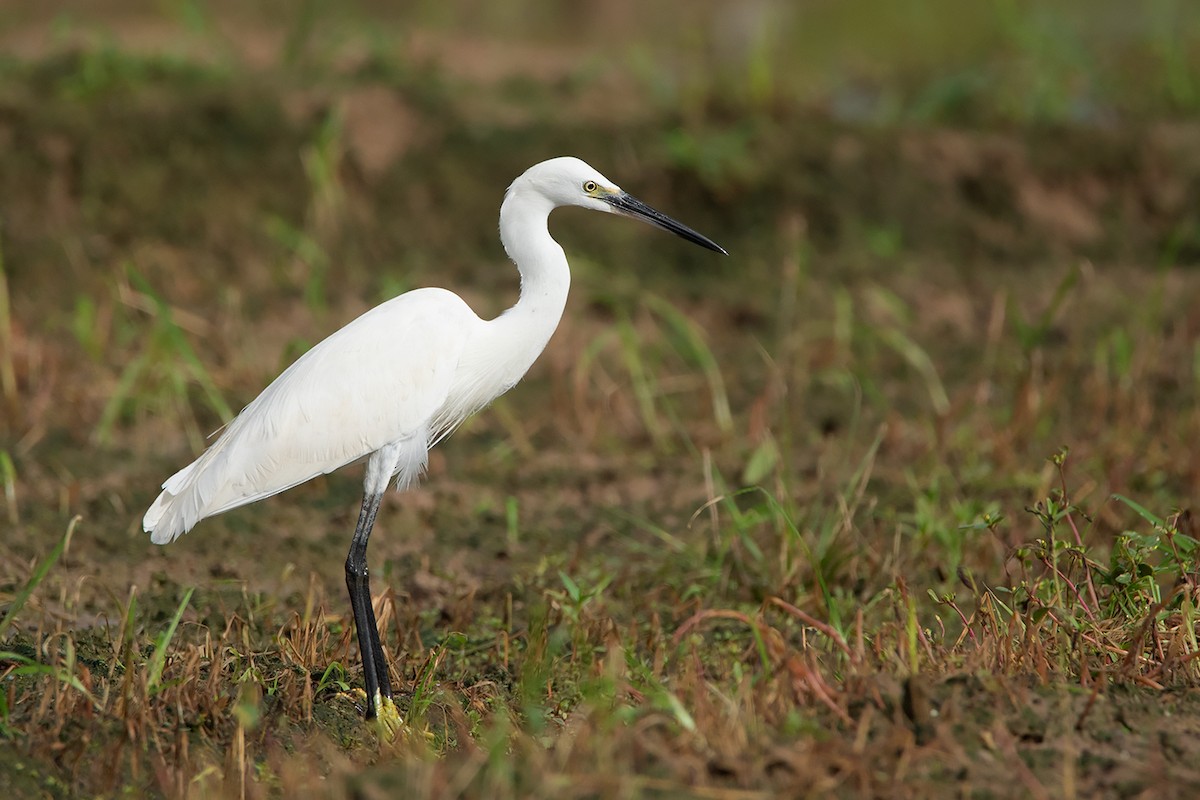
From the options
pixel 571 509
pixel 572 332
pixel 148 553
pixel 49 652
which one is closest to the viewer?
pixel 49 652

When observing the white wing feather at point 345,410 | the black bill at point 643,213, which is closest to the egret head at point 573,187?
the black bill at point 643,213

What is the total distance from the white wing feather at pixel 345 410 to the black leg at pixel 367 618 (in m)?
0.19

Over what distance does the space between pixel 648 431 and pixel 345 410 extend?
248 cm

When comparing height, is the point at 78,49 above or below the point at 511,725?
above

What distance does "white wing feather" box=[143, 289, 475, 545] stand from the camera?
407 cm

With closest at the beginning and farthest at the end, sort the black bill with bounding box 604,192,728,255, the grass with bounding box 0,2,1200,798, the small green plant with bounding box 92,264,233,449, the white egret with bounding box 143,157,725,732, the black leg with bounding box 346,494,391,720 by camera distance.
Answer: the grass with bounding box 0,2,1200,798 < the black leg with bounding box 346,494,391,720 < the white egret with bounding box 143,157,725,732 < the black bill with bounding box 604,192,728,255 < the small green plant with bounding box 92,264,233,449

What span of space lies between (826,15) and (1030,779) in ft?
40.2

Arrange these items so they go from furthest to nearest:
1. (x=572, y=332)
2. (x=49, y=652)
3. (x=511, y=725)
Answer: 1. (x=572, y=332)
2. (x=49, y=652)
3. (x=511, y=725)

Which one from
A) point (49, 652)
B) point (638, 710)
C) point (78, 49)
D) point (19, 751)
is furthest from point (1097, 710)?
point (78, 49)

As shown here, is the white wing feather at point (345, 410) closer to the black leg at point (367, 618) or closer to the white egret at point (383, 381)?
the white egret at point (383, 381)

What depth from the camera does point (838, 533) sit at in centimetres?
463

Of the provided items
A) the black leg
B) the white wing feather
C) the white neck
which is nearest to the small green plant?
the white wing feather

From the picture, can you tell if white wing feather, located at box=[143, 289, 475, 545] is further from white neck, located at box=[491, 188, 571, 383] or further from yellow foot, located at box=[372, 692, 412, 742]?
yellow foot, located at box=[372, 692, 412, 742]

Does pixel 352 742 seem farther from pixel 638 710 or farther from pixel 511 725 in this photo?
pixel 638 710
